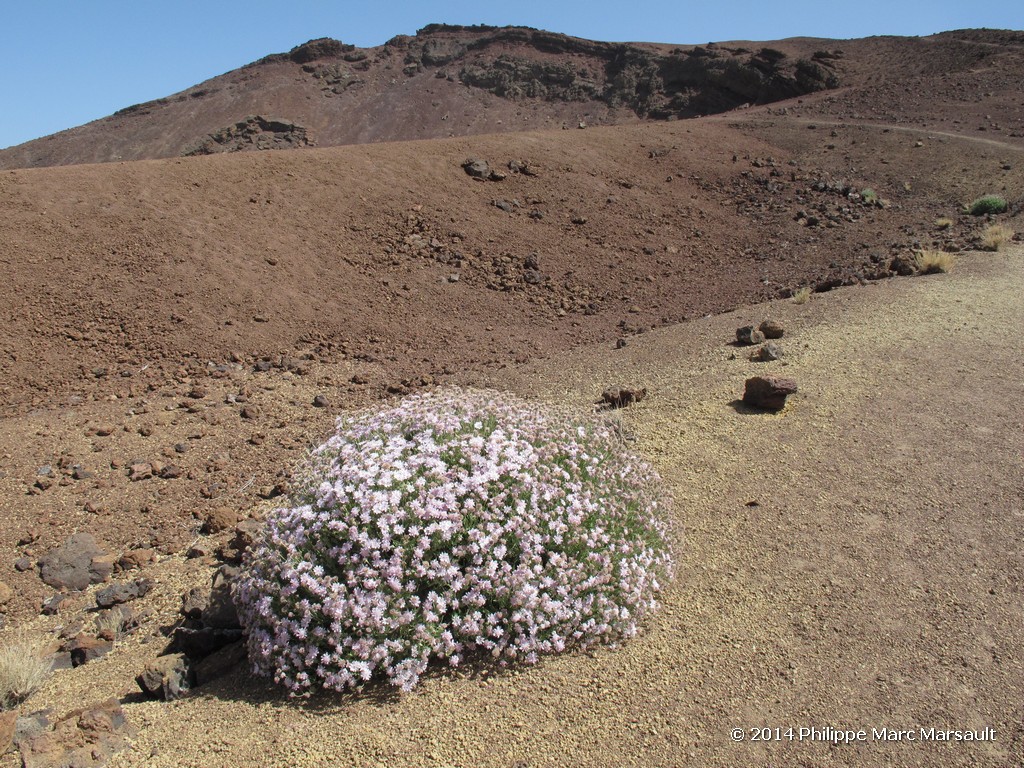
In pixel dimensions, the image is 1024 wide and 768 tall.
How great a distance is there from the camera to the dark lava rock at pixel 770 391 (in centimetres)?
595

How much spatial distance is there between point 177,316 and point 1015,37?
33.2 m

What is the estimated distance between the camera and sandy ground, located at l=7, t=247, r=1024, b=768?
9.74ft

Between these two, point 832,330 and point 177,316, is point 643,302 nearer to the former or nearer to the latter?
point 832,330

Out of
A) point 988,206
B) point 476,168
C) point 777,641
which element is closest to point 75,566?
point 777,641

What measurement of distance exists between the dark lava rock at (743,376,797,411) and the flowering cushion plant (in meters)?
2.50

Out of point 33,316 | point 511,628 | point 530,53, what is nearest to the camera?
point 511,628

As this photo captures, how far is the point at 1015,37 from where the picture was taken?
29.6m

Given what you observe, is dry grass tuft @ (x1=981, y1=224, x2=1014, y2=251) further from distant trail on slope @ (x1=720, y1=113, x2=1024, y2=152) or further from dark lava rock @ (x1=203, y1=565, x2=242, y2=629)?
dark lava rock @ (x1=203, y1=565, x2=242, y2=629)

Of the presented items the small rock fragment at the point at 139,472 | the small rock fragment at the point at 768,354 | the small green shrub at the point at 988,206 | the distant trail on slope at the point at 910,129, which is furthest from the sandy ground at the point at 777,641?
the distant trail on slope at the point at 910,129

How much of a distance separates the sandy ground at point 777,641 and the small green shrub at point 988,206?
9947 millimetres

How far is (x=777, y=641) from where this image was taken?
348 cm

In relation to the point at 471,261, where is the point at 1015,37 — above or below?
above

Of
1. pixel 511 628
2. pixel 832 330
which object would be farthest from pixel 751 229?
pixel 511 628

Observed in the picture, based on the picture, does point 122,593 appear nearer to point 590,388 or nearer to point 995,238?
point 590,388
